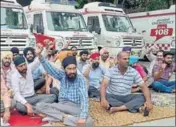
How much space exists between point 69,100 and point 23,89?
743 millimetres

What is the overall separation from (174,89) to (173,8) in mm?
6690

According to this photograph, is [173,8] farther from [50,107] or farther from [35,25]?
[50,107]

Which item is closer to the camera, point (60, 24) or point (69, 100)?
point (69, 100)

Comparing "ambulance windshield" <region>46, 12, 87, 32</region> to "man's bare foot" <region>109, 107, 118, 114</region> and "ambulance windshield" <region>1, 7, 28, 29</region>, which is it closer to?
"ambulance windshield" <region>1, 7, 28, 29</region>

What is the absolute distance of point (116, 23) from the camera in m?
12.1

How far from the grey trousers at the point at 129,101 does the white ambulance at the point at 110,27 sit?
20.4ft

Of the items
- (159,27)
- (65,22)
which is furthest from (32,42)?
(159,27)

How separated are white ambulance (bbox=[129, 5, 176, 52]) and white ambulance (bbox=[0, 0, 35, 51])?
5.76 meters

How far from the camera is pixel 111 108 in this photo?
5.04 metres

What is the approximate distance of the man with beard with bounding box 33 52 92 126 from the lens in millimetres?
4180

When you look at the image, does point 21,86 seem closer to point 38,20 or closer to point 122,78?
point 122,78

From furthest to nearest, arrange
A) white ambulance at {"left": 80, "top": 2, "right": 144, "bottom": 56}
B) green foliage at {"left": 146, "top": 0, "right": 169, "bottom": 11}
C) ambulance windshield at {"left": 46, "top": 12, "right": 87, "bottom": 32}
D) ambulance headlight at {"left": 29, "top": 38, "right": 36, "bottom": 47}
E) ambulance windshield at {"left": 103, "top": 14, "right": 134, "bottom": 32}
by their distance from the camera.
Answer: green foliage at {"left": 146, "top": 0, "right": 169, "bottom": 11}
ambulance windshield at {"left": 103, "top": 14, "right": 134, "bottom": 32}
white ambulance at {"left": 80, "top": 2, "right": 144, "bottom": 56}
ambulance windshield at {"left": 46, "top": 12, "right": 87, "bottom": 32}
ambulance headlight at {"left": 29, "top": 38, "right": 36, "bottom": 47}

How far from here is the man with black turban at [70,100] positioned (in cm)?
418

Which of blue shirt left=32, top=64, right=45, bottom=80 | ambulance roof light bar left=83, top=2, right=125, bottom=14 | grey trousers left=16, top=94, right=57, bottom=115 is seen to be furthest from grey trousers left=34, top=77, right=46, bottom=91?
ambulance roof light bar left=83, top=2, right=125, bottom=14
